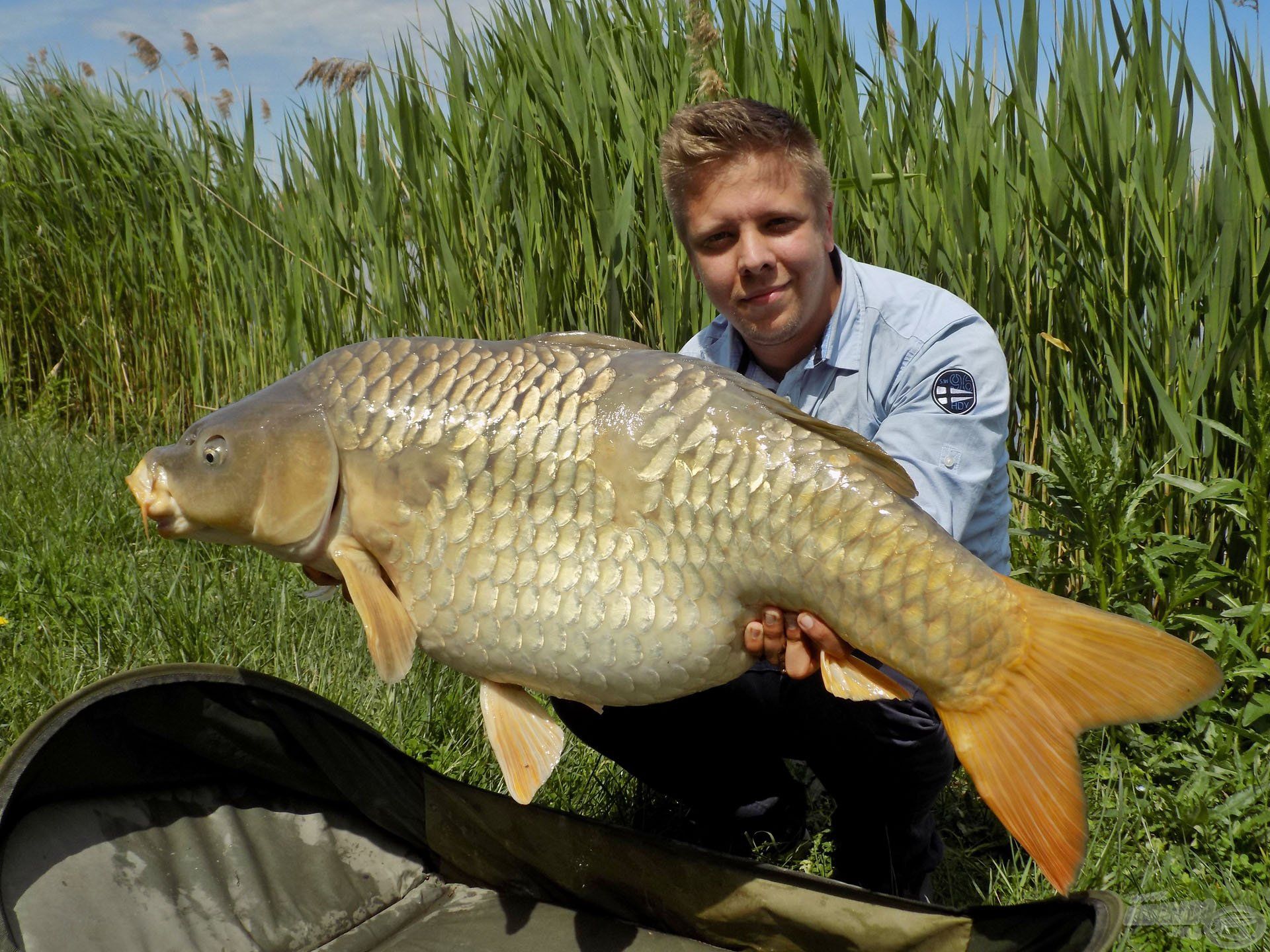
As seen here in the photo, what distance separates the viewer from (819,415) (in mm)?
1793

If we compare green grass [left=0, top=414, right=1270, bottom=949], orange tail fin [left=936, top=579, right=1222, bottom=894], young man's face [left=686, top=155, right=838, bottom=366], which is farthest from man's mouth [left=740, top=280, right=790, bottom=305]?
green grass [left=0, top=414, right=1270, bottom=949]

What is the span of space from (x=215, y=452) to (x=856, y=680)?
2.48ft

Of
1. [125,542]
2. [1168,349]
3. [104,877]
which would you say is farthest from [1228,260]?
[125,542]

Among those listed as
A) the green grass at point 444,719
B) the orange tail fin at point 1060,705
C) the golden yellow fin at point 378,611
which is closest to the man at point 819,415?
the green grass at point 444,719

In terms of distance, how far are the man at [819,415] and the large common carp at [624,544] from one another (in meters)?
0.38

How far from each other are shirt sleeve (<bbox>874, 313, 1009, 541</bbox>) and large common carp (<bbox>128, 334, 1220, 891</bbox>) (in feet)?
1.17

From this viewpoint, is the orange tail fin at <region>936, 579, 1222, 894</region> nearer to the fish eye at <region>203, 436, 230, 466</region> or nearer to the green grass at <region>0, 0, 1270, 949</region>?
the green grass at <region>0, 0, 1270, 949</region>

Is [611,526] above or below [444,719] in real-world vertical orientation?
above

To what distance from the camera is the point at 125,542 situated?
2.80m

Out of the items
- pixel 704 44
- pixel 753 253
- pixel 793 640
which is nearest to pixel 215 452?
pixel 793 640

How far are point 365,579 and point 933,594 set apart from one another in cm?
60

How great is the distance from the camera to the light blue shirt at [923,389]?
157cm
